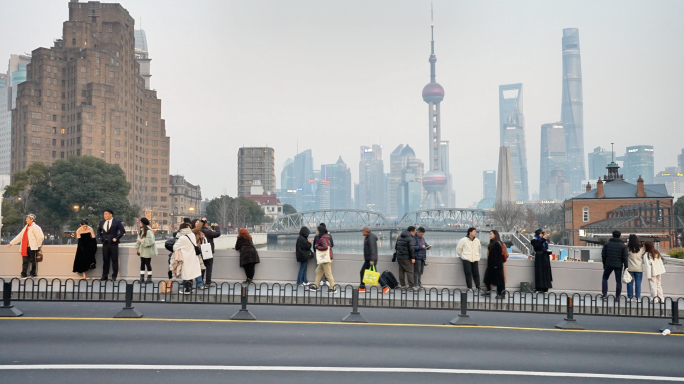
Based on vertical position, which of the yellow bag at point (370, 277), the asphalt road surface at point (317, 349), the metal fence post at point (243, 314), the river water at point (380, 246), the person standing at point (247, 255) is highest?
the person standing at point (247, 255)

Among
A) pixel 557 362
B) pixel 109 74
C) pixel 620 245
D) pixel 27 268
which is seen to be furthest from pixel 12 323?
pixel 109 74

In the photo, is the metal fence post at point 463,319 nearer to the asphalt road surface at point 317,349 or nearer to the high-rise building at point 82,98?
the asphalt road surface at point 317,349

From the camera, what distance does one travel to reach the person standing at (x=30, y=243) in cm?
1620

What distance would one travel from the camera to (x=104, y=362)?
27.7ft

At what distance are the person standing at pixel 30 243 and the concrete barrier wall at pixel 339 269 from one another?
0.63m

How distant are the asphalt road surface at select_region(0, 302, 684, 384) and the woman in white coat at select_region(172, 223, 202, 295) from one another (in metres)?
1.19

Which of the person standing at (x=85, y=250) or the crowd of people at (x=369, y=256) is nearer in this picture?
the crowd of people at (x=369, y=256)

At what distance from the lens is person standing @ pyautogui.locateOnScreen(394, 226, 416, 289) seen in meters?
15.9

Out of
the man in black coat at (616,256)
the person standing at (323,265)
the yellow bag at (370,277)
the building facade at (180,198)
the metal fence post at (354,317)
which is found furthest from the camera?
the building facade at (180,198)

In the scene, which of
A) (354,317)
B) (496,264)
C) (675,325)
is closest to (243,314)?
(354,317)

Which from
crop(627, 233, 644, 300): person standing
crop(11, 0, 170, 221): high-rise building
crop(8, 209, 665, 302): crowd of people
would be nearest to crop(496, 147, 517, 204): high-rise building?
crop(11, 0, 170, 221): high-rise building

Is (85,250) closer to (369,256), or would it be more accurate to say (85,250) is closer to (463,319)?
(369,256)

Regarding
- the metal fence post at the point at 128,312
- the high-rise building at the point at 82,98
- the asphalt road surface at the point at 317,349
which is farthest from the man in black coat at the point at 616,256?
the high-rise building at the point at 82,98

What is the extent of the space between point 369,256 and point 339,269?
1.81 metres
